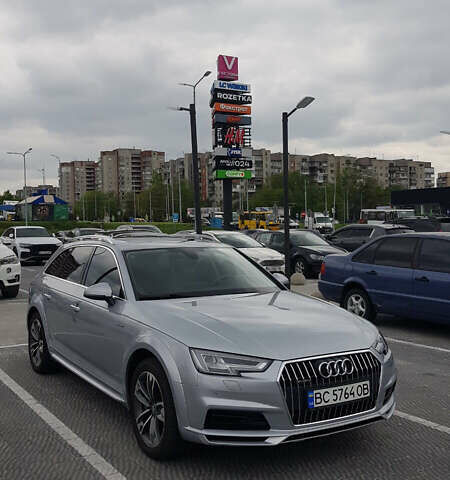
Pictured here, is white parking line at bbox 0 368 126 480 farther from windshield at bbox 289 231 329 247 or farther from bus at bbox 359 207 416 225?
bus at bbox 359 207 416 225

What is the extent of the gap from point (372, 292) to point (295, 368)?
235 inches

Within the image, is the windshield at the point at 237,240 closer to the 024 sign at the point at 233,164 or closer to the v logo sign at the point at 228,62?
the 024 sign at the point at 233,164

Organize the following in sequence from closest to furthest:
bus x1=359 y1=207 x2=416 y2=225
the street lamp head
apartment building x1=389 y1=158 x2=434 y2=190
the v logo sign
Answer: the street lamp head < the v logo sign < bus x1=359 y1=207 x2=416 y2=225 < apartment building x1=389 y1=158 x2=434 y2=190

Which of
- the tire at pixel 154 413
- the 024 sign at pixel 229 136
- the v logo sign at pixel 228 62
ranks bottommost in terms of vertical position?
the tire at pixel 154 413

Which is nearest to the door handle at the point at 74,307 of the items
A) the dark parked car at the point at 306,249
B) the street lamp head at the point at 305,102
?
the street lamp head at the point at 305,102

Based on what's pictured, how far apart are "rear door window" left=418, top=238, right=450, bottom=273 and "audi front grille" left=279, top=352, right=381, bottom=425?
489 cm

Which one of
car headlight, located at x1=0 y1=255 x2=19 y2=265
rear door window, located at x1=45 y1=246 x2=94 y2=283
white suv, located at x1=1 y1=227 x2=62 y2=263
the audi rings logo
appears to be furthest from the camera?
white suv, located at x1=1 y1=227 x2=62 y2=263

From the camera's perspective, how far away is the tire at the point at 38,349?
6211mm

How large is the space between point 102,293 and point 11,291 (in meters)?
9.81

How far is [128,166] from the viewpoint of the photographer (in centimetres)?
18725

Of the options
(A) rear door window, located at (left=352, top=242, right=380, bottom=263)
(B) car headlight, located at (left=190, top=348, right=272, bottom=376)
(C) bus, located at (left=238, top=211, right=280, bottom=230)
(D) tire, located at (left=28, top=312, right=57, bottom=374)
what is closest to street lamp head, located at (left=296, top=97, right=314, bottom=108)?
(A) rear door window, located at (left=352, top=242, right=380, bottom=263)

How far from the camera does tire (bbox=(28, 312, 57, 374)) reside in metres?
6.21

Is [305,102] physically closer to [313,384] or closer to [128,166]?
[313,384]

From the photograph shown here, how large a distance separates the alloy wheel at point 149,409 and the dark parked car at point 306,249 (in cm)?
1415
